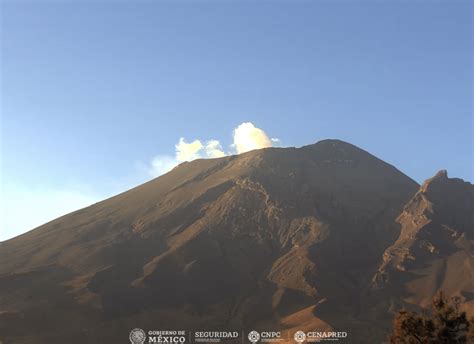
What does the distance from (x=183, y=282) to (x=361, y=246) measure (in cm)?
6166

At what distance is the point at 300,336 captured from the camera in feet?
393

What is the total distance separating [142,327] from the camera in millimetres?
137750

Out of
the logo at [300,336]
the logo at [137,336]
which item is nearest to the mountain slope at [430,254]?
the logo at [300,336]

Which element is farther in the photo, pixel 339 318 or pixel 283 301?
pixel 283 301

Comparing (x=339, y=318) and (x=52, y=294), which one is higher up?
(x=52, y=294)

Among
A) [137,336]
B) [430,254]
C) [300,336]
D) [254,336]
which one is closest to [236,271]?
[254,336]

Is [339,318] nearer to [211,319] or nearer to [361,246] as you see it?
[211,319]

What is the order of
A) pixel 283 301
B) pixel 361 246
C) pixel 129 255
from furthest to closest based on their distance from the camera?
pixel 361 246 < pixel 129 255 < pixel 283 301

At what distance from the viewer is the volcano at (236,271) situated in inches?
5458

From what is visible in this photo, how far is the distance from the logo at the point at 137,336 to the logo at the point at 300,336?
32570mm

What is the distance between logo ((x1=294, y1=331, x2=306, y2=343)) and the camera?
116925 millimetres

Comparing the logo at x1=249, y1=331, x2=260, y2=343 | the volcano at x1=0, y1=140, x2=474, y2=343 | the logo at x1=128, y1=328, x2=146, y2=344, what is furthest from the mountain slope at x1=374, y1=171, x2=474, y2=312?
the logo at x1=128, y1=328, x2=146, y2=344

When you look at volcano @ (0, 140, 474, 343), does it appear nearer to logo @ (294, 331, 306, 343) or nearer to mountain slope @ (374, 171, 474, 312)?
mountain slope @ (374, 171, 474, 312)

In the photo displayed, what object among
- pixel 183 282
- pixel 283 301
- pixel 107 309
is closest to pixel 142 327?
pixel 107 309
